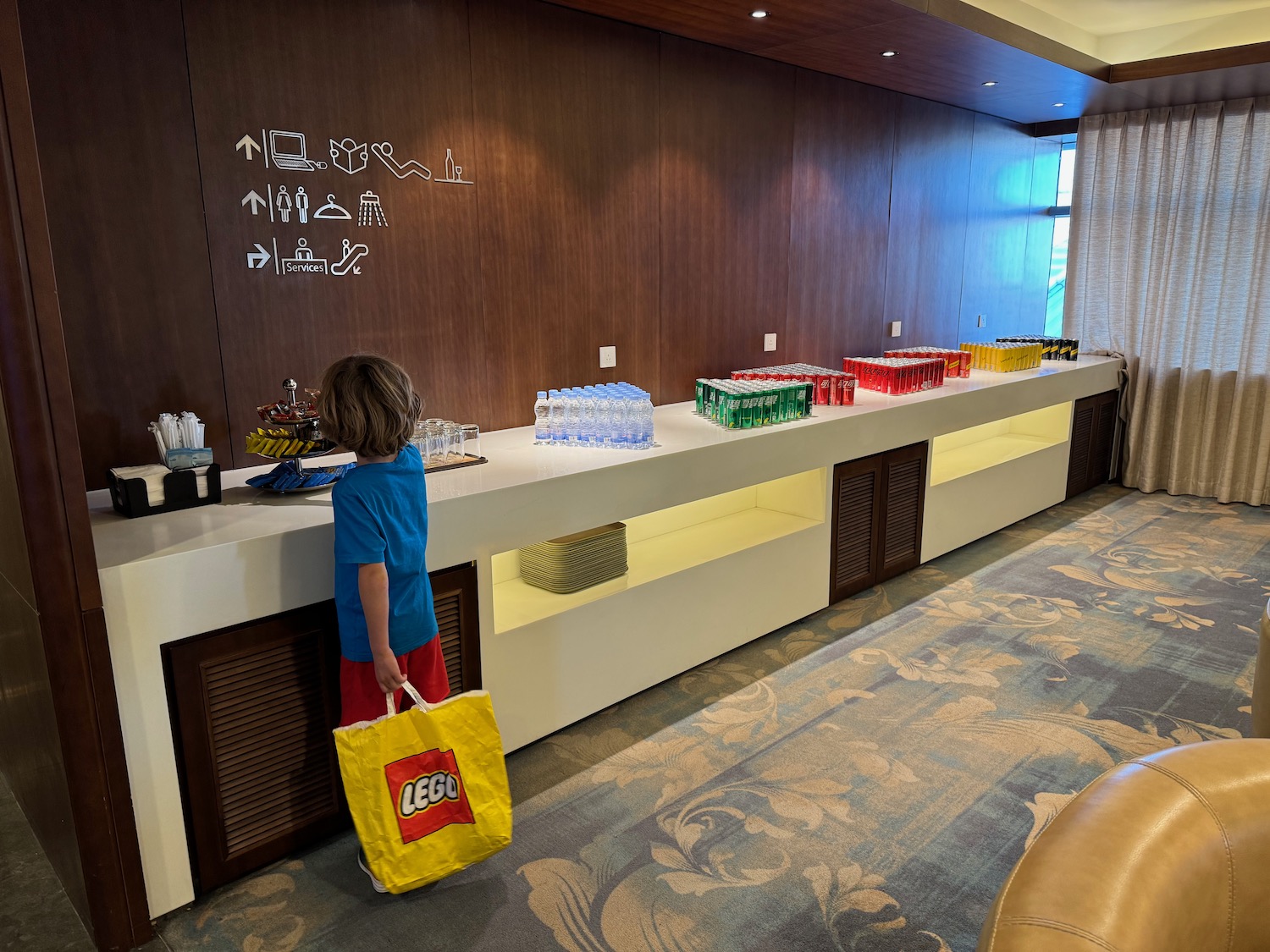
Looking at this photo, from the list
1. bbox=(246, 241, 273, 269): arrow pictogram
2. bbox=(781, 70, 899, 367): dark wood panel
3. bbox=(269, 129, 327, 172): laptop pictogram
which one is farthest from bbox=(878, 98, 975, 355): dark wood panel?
bbox=(246, 241, 273, 269): arrow pictogram

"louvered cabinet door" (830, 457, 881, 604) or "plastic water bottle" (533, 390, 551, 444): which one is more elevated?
"plastic water bottle" (533, 390, 551, 444)

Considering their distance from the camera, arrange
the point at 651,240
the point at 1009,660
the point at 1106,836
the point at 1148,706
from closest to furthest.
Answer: the point at 1106,836 < the point at 1148,706 < the point at 1009,660 < the point at 651,240

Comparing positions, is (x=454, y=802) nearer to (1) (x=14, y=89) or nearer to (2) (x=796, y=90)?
(1) (x=14, y=89)

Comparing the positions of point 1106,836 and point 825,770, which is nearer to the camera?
point 1106,836

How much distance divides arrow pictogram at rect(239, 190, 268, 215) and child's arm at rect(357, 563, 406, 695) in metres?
1.31

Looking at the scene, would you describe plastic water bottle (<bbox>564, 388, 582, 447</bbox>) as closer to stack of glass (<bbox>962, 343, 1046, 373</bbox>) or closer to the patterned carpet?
the patterned carpet

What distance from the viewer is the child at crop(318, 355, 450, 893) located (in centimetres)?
192

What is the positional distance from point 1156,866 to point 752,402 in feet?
8.28

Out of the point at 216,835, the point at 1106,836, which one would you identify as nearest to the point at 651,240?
the point at 216,835

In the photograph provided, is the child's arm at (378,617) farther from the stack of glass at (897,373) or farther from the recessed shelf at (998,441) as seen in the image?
the recessed shelf at (998,441)

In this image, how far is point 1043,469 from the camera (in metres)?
5.23

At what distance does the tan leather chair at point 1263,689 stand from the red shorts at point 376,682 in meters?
2.05

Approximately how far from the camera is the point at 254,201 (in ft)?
8.54

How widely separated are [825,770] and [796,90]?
10.7 ft
